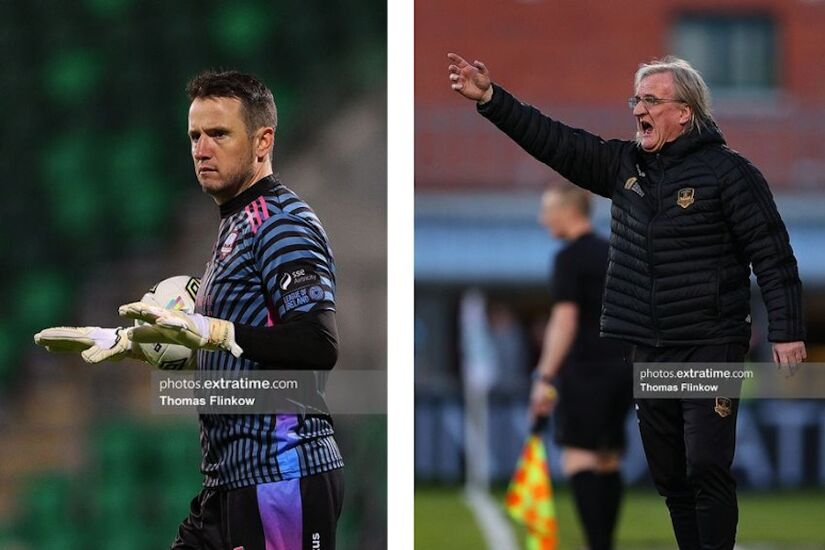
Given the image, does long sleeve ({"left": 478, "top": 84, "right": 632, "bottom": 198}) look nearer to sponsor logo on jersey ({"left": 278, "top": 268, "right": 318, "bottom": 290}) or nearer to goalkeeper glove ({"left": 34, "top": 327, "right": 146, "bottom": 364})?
sponsor logo on jersey ({"left": 278, "top": 268, "right": 318, "bottom": 290})

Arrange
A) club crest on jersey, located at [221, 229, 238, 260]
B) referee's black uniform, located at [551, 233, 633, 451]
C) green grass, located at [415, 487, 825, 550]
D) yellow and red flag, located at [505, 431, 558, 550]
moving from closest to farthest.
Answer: club crest on jersey, located at [221, 229, 238, 260]
yellow and red flag, located at [505, 431, 558, 550]
referee's black uniform, located at [551, 233, 633, 451]
green grass, located at [415, 487, 825, 550]

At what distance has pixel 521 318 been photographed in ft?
18.2

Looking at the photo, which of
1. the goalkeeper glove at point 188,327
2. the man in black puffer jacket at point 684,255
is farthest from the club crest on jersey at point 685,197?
the goalkeeper glove at point 188,327

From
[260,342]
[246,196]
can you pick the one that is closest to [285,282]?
[260,342]

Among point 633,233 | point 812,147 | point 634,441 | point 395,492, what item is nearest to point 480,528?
point 634,441

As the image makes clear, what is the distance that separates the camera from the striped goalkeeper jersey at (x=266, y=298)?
3.49 metres

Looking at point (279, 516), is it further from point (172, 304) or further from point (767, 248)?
point (767, 248)

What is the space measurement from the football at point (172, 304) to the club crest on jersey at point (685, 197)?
1.19 metres

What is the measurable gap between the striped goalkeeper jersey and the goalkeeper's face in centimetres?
6

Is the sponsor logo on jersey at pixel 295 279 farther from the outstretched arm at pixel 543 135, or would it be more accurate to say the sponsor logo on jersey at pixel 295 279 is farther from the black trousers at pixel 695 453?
the black trousers at pixel 695 453

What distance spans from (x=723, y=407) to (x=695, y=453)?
0.16 metres

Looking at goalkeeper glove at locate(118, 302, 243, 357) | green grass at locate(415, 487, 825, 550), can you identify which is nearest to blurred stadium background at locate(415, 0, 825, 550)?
green grass at locate(415, 487, 825, 550)

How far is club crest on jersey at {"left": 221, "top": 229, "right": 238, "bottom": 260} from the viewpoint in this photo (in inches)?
141

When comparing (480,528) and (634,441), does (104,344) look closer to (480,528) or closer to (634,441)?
(480,528)
